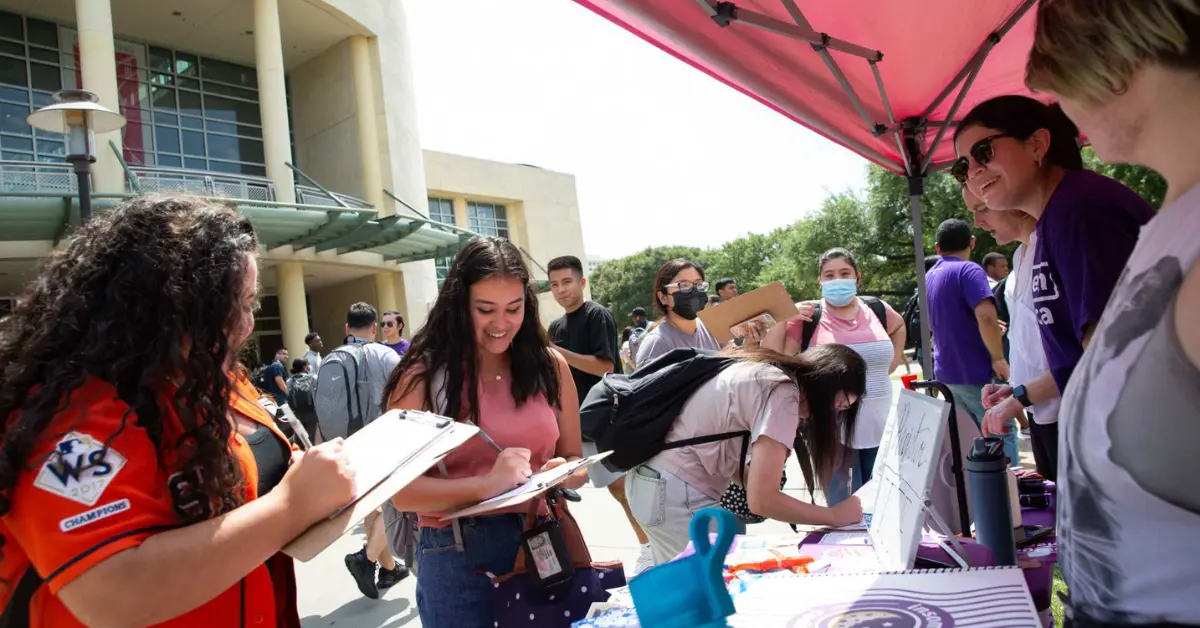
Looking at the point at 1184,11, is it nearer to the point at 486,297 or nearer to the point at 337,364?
the point at 486,297

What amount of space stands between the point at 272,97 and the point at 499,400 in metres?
18.7

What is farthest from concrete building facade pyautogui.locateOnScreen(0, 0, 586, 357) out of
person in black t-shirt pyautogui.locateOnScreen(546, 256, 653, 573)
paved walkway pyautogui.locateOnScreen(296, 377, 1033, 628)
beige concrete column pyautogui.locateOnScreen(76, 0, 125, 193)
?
person in black t-shirt pyautogui.locateOnScreen(546, 256, 653, 573)

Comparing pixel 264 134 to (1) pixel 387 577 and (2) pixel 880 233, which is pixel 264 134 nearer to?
(1) pixel 387 577

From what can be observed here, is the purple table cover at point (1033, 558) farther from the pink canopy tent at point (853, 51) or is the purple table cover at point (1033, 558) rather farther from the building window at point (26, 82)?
the building window at point (26, 82)

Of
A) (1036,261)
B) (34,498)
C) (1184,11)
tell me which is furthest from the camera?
(1036,261)

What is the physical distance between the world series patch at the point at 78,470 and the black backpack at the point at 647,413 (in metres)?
1.53

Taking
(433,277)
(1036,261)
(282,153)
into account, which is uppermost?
(282,153)

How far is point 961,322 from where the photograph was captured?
4230 millimetres

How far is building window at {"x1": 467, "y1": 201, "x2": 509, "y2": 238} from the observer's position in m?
33.1

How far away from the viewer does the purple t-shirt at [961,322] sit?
4168mm

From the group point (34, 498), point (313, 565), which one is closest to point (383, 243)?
point (313, 565)

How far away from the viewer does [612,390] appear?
248cm

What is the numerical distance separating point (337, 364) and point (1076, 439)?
4.63m

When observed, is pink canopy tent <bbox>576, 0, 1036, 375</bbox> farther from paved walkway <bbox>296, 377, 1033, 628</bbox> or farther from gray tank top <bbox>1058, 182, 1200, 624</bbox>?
paved walkway <bbox>296, 377, 1033, 628</bbox>
